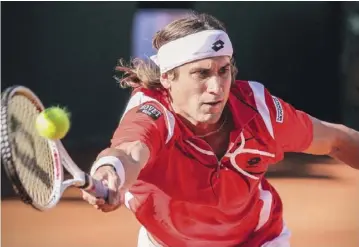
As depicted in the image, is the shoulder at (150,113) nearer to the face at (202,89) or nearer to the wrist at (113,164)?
the face at (202,89)

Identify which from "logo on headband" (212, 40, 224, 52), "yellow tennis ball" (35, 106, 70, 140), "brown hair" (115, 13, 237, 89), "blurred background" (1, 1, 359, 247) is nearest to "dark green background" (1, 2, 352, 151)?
"blurred background" (1, 1, 359, 247)

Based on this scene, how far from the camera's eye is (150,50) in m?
8.39

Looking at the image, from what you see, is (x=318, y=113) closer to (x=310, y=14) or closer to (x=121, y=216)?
(x=310, y=14)

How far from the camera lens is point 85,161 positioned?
8.99 meters

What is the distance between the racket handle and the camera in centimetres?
249

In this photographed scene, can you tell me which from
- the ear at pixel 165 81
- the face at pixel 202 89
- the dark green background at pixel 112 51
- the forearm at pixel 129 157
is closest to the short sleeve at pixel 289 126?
the face at pixel 202 89

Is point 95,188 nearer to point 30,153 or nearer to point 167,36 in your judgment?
point 30,153

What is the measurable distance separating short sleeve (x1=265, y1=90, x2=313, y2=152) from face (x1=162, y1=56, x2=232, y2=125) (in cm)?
26

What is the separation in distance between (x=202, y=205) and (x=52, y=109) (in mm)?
786

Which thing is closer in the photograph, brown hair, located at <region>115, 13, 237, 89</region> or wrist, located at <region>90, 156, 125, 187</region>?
wrist, located at <region>90, 156, 125, 187</region>

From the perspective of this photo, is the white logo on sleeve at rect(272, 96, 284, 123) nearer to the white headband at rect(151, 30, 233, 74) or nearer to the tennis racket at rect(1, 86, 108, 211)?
the white headband at rect(151, 30, 233, 74)

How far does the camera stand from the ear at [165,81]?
323 cm

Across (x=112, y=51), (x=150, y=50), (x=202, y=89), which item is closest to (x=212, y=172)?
(x=202, y=89)

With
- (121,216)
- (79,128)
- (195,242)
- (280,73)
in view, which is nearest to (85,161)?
(79,128)
